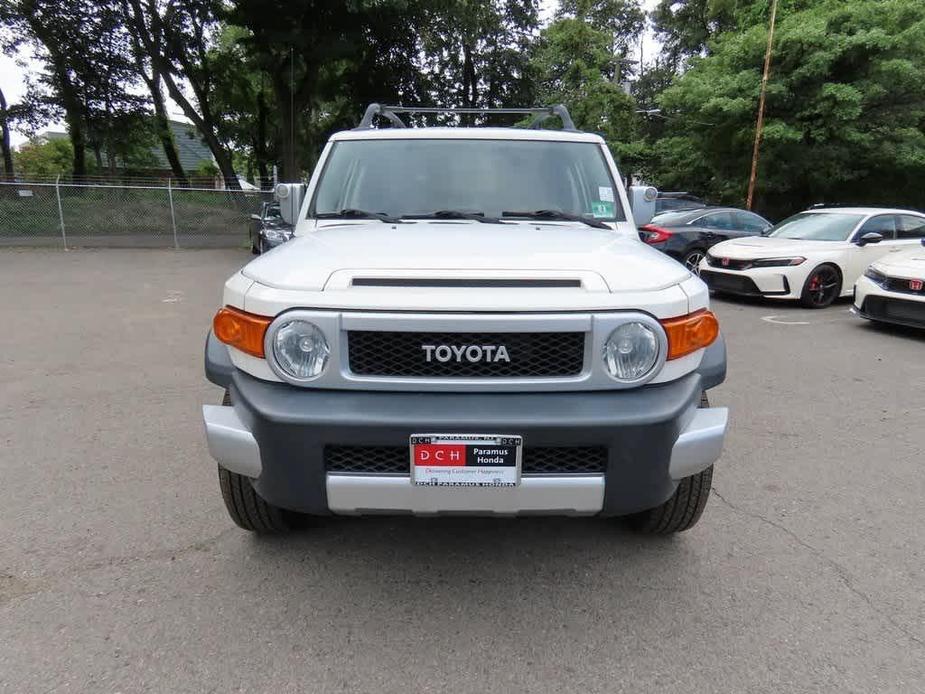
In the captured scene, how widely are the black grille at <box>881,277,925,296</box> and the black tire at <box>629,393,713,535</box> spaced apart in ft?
19.8

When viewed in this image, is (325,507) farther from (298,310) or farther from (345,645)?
(298,310)

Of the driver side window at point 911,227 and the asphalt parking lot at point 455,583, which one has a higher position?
the driver side window at point 911,227

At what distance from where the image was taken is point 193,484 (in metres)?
3.51

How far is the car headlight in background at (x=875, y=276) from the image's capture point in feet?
24.9

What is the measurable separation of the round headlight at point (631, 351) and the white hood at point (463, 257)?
152 mm

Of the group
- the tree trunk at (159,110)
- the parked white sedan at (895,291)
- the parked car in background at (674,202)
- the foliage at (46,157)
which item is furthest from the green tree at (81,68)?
the foliage at (46,157)

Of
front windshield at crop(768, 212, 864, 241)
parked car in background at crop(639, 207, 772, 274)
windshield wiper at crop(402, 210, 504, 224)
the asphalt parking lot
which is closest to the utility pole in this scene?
parked car in background at crop(639, 207, 772, 274)

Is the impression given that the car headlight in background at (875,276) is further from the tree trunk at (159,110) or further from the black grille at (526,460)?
the tree trunk at (159,110)

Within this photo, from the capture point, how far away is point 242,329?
7.63ft

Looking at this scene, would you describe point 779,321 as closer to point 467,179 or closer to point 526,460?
point 467,179

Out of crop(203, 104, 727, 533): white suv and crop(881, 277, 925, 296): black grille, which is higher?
crop(203, 104, 727, 533): white suv

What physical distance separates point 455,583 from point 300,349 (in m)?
1.19

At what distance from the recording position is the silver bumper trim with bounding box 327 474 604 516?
7.09 ft

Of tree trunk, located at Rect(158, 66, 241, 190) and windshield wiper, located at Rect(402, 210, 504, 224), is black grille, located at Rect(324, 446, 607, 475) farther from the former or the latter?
tree trunk, located at Rect(158, 66, 241, 190)
